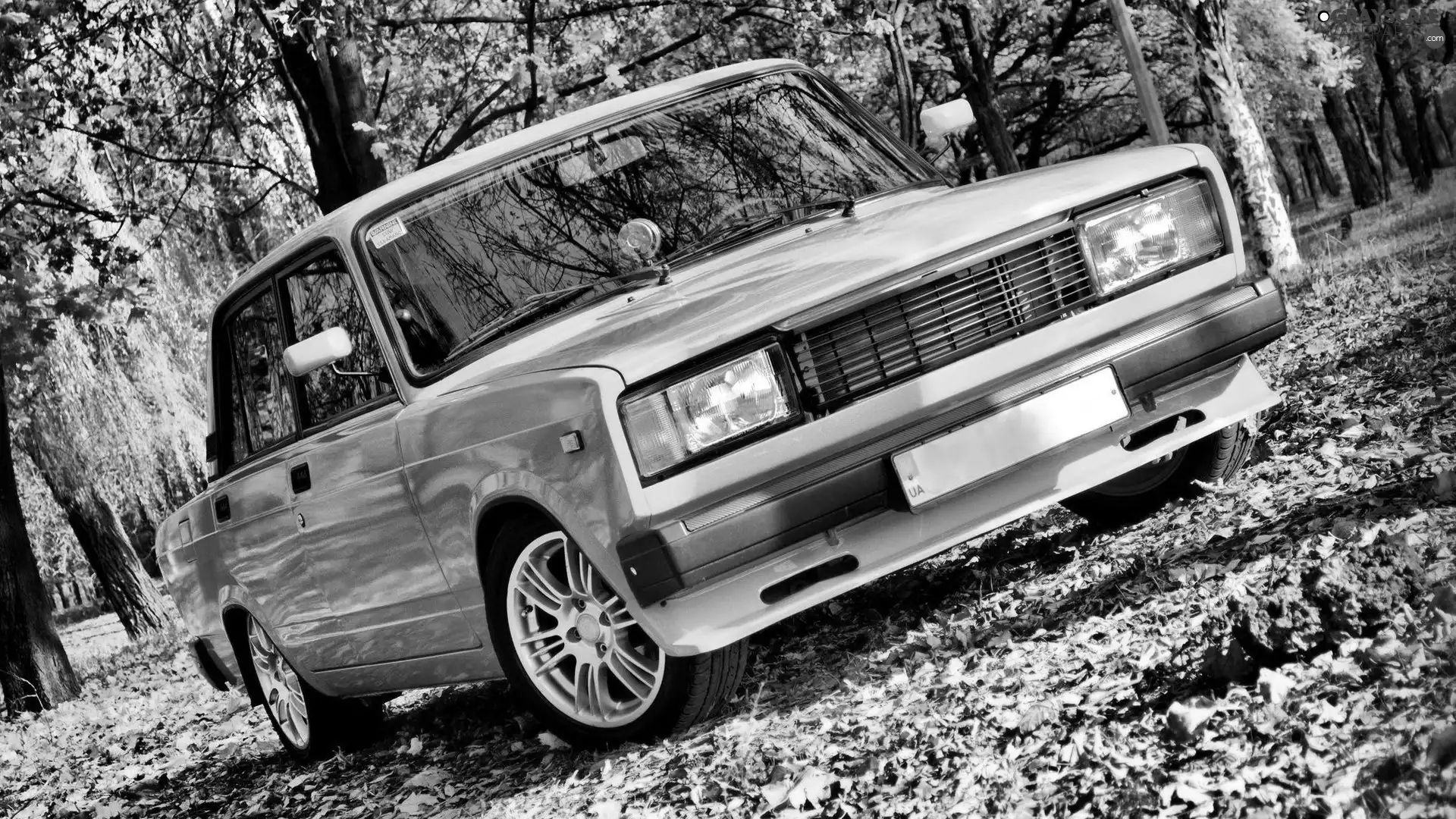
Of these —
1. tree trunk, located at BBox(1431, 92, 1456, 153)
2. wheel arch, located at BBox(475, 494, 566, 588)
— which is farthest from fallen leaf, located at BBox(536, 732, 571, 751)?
tree trunk, located at BBox(1431, 92, 1456, 153)

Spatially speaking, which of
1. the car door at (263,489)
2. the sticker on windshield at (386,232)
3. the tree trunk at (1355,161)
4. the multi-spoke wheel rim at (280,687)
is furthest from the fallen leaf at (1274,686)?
the tree trunk at (1355,161)

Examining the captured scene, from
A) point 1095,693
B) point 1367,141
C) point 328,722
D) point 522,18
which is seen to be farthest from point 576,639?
point 1367,141

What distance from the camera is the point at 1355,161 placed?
31.5 m

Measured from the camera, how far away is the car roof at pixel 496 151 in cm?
511

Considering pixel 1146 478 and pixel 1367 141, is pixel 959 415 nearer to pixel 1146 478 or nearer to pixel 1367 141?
pixel 1146 478

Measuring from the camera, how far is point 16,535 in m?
13.5

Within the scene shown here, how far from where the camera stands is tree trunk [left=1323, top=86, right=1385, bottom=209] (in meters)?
31.6

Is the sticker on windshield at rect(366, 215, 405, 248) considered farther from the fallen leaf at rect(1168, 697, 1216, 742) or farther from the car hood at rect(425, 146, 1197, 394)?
the fallen leaf at rect(1168, 697, 1216, 742)

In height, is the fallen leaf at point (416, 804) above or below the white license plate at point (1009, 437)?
below

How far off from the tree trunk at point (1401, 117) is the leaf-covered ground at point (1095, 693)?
82.6ft

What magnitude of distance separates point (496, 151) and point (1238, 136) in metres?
9.87

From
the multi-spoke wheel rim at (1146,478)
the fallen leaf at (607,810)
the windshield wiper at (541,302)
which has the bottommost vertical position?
the fallen leaf at (607,810)

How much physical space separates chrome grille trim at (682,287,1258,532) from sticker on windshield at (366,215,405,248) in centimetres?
167

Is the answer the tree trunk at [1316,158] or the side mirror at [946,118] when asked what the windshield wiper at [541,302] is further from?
the tree trunk at [1316,158]
